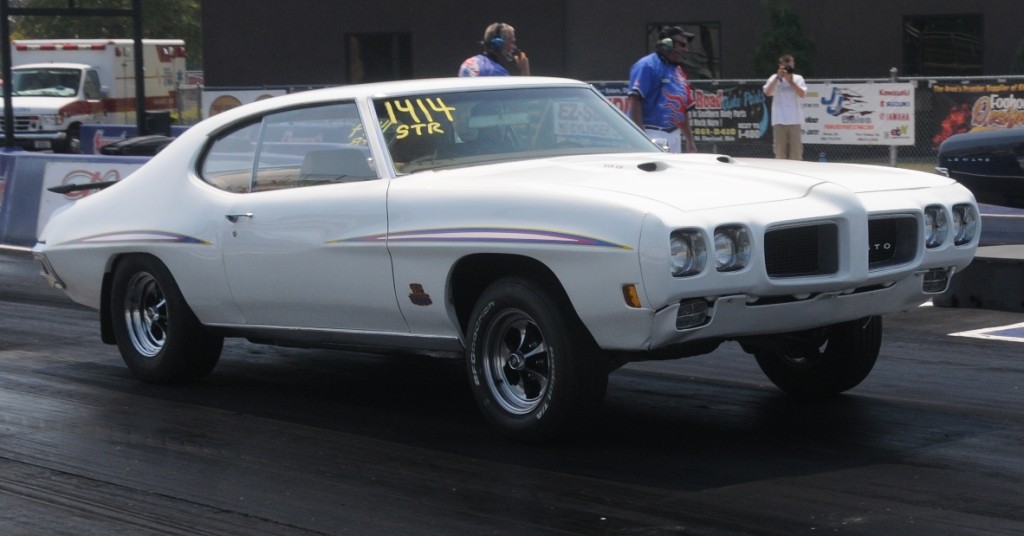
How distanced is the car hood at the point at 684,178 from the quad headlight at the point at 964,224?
6.3 inches

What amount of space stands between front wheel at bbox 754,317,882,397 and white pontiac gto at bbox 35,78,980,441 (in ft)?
0.04

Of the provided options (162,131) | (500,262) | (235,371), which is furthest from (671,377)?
(162,131)

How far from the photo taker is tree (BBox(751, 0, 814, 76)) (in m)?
28.2

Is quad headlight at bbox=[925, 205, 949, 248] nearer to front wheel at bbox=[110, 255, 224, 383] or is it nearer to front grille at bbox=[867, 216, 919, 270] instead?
front grille at bbox=[867, 216, 919, 270]

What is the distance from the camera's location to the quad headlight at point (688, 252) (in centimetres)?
543

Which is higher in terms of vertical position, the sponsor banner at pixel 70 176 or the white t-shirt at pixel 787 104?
the white t-shirt at pixel 787 104

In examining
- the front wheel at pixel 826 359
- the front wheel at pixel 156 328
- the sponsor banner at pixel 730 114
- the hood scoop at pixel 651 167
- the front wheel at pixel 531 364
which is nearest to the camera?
the front wheel at pixel 531 364

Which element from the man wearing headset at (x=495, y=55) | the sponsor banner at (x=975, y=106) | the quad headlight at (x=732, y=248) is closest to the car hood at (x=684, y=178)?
the quad headlight at (x=732, y=248)

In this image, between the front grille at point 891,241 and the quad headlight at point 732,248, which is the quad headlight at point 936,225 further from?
the quad headlight at point 732,248

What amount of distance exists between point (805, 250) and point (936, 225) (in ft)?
2.67

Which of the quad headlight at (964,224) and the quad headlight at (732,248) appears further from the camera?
the quad headlight at (964,224)

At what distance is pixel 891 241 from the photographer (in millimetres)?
6078

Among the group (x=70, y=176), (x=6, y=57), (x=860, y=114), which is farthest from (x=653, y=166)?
(x=860, y=114)

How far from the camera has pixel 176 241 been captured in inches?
294
